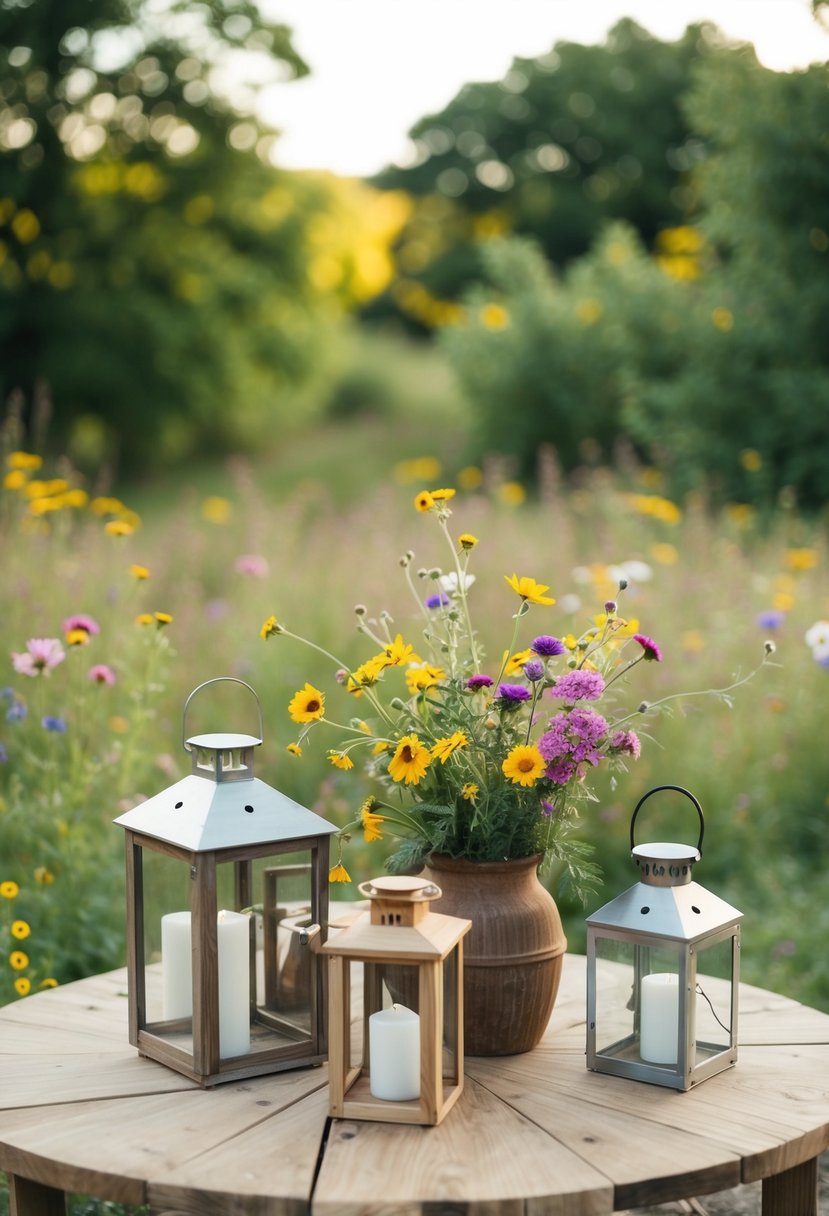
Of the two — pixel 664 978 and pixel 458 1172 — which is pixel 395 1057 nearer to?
pixel 458 1172

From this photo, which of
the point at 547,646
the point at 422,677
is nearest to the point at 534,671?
the point at 547,646

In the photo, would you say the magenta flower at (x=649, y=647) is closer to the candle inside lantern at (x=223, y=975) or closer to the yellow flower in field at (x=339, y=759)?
the yellow flower in field at (x=339, y=759)

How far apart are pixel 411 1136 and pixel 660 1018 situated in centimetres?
37

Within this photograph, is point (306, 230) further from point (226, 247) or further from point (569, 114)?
point (569, 114)

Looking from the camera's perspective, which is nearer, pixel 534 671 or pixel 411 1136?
pixel 411 1136

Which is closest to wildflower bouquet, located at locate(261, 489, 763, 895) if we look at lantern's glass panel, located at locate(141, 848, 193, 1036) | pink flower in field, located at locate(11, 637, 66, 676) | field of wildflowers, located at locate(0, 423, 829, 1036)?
lantern's glass panel, located at locate(141, 848, 193, 1036)

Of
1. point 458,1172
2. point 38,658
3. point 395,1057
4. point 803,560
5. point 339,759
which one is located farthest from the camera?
point 803,560

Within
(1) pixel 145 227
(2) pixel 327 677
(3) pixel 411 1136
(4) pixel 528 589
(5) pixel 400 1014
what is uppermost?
(1) pixel 145 227

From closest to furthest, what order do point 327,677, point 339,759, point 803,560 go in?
A: point 339,759 < point 327,677 < point 803,560

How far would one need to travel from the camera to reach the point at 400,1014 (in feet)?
4.90

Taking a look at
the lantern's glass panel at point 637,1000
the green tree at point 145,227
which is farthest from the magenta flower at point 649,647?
the green tree at point 145,227

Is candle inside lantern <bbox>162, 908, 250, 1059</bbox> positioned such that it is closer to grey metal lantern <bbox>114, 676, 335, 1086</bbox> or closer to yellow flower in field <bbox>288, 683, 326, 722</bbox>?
grey metal lantern <bbox>114, 676, 335, 1086</bbox>

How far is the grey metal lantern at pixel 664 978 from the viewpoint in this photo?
1.56m

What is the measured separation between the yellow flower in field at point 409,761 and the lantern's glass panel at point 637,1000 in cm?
33
